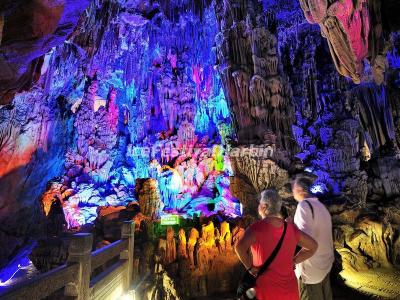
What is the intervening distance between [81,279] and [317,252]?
→ 1.75 metres

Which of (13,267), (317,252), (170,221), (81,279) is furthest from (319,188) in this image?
(13,267)

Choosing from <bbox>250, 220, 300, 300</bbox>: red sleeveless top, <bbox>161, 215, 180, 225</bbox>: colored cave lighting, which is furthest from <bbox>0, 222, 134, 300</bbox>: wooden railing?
<bbox>161, 215, 180, 225</bbox>: colored cave lighting

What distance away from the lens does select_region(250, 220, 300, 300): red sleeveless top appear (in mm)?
1771

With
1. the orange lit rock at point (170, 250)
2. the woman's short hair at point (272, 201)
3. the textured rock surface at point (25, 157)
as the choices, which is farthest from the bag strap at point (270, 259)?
the textured rock surface at point (25, 157)

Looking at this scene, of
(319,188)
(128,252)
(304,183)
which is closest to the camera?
(304,183)

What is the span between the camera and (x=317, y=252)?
2.20 metres

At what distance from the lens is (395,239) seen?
8.30 metres

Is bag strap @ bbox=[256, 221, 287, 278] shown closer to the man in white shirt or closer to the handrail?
the man in white shirt

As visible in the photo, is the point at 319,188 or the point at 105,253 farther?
the point at 319,188

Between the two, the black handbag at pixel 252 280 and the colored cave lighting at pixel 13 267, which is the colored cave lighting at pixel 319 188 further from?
the colored cave lighting at pixel 13 267

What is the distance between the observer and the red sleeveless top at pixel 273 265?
1.77m

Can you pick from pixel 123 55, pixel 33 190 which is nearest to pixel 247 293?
pixel 123 55

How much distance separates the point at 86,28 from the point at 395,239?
39.3ft

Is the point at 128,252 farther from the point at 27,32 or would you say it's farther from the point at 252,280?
the point at 27,32
